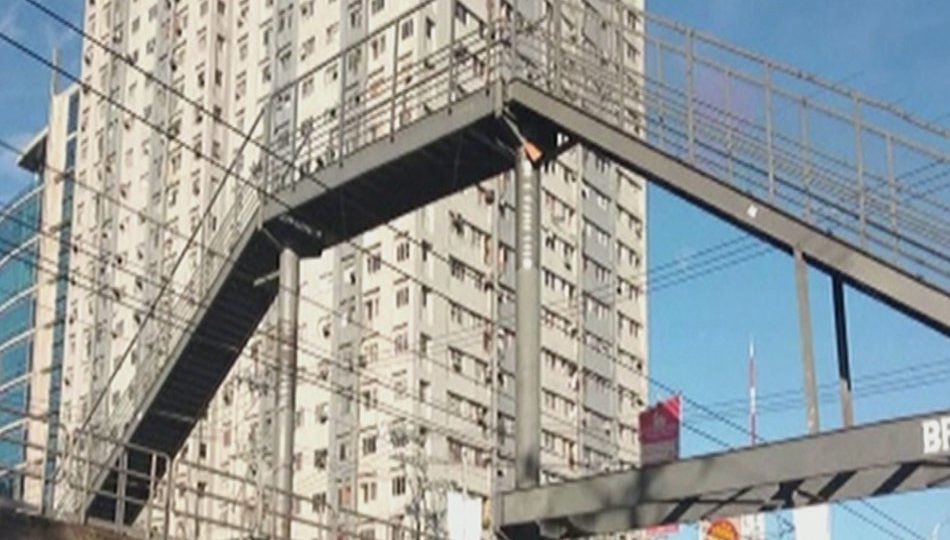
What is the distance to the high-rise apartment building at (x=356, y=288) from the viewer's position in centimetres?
7444

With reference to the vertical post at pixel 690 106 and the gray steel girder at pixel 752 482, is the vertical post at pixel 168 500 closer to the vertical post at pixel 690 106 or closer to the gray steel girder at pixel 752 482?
the gray steel girder at pixel 752 482

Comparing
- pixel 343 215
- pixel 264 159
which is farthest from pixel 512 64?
pixel 264 159

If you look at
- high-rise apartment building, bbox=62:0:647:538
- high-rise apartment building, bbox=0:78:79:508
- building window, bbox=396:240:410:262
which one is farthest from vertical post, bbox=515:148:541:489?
high-rise apartment building, bbox=0:78:79:508

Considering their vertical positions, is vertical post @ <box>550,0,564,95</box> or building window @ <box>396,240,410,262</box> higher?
building window @ <box>396,240,410,262</box>

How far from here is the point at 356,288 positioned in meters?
78.1

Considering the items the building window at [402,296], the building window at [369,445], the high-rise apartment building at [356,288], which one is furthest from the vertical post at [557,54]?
the building window at [369,445]

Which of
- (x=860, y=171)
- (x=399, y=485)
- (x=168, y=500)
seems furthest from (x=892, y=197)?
(x=399, y=485)

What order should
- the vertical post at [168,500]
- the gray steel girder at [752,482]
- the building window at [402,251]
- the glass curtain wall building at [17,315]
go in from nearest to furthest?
the gray steel girder at [752,482] < the vertical post at [168,500] < the building window at [402,251] < the glass curtain wall building at [17,315]

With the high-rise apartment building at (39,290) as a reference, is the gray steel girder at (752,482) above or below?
below

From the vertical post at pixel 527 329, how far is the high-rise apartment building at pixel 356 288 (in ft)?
114

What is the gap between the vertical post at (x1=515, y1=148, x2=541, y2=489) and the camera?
945 inches

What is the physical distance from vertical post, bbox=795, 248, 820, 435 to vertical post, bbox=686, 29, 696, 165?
8.53 feet

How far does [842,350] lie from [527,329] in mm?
5283

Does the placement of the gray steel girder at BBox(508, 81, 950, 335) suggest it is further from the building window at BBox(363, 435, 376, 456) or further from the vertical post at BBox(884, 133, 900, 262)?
the building window at BBox(363, 435, 376, 456)
